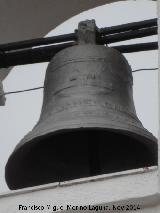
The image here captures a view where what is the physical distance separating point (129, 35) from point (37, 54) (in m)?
0.36

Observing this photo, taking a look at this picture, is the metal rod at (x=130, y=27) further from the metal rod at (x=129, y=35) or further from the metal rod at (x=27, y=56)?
the metal rod at (x=27, y=56)

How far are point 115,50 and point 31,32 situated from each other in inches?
28.7

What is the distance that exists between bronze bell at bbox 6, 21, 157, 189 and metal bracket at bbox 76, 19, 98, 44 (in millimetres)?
131

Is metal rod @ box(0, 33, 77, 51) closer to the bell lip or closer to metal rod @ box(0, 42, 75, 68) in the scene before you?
metal rod @ box(0, 42, 75, 68)

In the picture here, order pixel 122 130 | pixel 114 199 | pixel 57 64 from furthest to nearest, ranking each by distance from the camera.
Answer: pixel 57 64 < pixel 122 130 < pixel 114 199

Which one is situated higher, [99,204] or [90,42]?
[90,42]

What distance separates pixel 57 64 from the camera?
8.64ft

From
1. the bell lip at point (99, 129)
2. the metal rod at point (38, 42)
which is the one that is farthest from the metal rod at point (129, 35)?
the bell lip at point (99, 129)

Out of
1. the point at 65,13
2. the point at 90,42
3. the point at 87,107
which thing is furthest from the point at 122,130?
the point at 65,13

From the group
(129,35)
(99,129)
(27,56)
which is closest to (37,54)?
(27,56)

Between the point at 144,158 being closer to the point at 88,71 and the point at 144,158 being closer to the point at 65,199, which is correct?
the point at 88,71

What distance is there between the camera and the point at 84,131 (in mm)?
2506

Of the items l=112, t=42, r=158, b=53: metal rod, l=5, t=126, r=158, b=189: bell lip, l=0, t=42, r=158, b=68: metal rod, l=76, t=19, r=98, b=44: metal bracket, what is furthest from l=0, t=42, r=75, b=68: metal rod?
l=5, t=126, r=158, b=189: bell lip

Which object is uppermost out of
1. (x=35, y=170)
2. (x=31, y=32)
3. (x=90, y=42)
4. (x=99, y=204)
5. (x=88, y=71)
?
(x=31, y=32)
